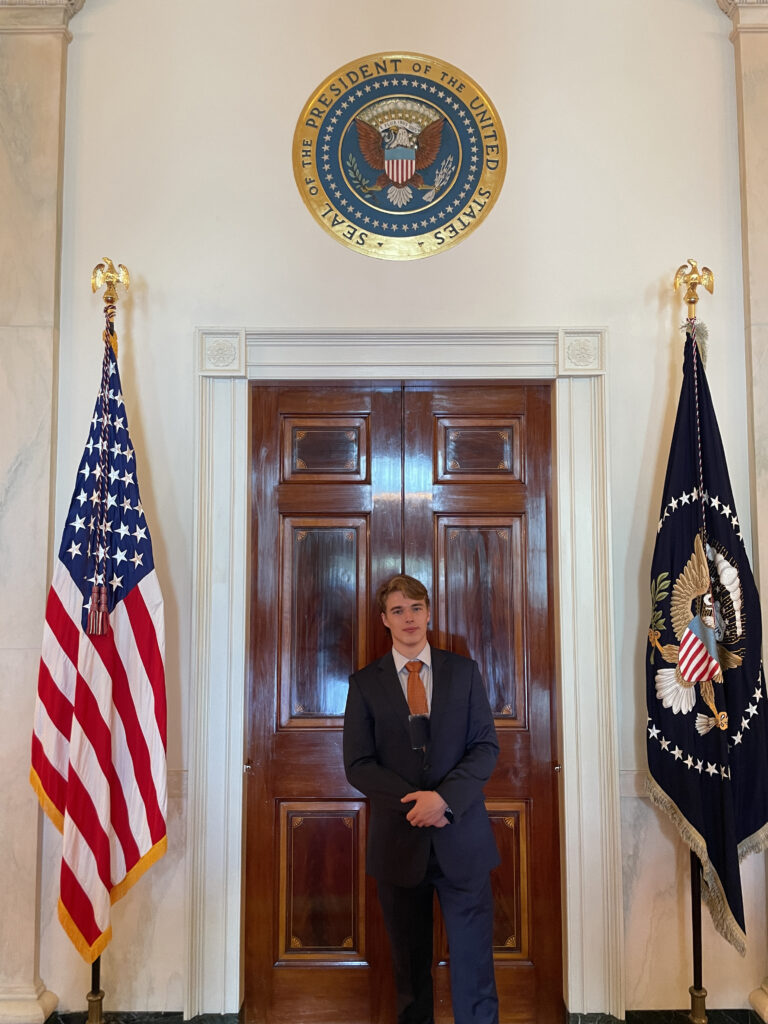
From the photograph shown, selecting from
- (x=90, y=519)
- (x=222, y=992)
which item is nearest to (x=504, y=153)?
(x=90, y=519)

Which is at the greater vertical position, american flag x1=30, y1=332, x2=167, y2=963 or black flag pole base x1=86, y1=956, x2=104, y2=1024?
american flag x1=30, y1=332, x2=167, y2=963

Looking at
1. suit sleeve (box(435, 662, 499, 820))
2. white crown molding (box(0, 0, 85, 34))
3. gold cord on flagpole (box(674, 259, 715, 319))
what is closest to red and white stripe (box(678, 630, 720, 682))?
suit sleeve (box(435, 662, 499, 820))

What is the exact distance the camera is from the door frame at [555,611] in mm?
3502

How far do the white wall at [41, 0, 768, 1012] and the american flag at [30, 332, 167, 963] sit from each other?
0.27 metres

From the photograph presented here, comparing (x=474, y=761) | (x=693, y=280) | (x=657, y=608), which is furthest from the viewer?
A: (x=693, y=280)

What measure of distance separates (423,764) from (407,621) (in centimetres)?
53

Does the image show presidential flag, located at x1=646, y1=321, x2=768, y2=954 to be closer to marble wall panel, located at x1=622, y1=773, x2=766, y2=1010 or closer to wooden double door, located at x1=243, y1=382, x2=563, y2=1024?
marble wall panel, located at x1=622, y1=773, x2=766, y2=1010

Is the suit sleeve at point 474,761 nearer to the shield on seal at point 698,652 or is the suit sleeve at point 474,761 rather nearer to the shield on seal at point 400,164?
the shield on seal at point 698,652

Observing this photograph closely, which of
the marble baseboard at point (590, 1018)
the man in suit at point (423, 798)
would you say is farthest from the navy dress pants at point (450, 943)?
the marble baseboard at point (590, 1018)

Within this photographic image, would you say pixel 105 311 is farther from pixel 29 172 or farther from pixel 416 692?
pixel 416 692

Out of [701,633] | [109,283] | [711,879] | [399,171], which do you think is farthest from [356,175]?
[711,879]

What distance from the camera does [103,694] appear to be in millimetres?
3320

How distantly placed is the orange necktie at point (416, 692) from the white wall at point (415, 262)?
3.06 ft

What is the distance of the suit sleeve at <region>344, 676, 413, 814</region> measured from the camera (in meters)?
3.10
